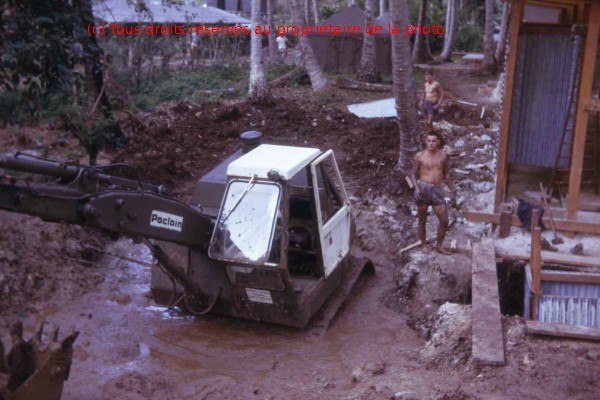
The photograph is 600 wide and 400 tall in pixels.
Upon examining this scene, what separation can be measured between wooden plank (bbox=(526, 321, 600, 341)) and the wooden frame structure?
2466 mm

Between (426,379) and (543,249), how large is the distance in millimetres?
3169

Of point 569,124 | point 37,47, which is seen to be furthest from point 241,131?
point 37,47

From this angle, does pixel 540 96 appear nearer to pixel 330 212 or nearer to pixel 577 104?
pixel 577 104

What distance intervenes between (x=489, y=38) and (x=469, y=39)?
12.6m

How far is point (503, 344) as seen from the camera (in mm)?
6391

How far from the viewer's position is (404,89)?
1201cm

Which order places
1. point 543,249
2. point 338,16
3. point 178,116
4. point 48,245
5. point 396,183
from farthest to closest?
1. point 338,16
2. point 178,116
3. point 396,183
4. point 48,245
5. point 543,249

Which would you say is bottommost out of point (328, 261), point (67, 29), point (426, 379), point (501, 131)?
point (426, 379)

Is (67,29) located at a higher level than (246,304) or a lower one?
higher

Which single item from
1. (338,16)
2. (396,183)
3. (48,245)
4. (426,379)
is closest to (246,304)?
(426,379)

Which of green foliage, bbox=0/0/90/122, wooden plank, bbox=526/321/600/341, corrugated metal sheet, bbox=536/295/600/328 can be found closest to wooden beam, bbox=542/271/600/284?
corrugated metal sheet, bbox=536/295/600/328

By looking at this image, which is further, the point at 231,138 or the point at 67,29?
the point at 231,138

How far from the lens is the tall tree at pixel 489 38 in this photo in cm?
2664

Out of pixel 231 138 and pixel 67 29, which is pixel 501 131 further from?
pixel 231 138
